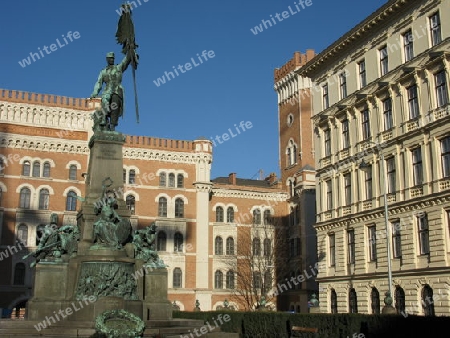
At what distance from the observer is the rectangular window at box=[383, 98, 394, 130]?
119 ft

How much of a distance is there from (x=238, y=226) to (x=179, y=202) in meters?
7.29

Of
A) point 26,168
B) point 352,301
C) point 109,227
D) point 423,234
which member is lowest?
point 352,301

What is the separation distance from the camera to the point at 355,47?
4094cm

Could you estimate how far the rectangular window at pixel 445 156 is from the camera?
3097 cm

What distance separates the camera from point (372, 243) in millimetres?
36906

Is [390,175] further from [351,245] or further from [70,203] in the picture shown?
[70,203]

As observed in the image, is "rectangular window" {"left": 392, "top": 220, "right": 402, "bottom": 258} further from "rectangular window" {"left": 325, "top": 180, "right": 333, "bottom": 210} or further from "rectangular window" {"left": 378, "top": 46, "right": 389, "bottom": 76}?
"rectangular window" {"left": 378, "top": 46, "right": 389, "bottom": 76}

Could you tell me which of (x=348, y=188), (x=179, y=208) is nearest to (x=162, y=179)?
(x=179, y=208)

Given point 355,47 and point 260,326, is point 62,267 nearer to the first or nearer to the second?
point 260,326

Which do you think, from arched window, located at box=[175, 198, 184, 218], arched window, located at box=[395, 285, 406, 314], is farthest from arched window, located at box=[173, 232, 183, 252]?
arched window, located at box=[395, 285, 406, 314]

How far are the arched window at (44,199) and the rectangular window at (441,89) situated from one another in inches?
1443

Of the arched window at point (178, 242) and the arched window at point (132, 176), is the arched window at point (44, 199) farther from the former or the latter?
the arched window at point (178, 242)

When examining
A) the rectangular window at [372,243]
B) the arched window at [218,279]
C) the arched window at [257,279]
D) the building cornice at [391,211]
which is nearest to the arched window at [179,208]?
the arched window at [218,279]

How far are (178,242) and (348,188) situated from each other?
2338 centimetres
